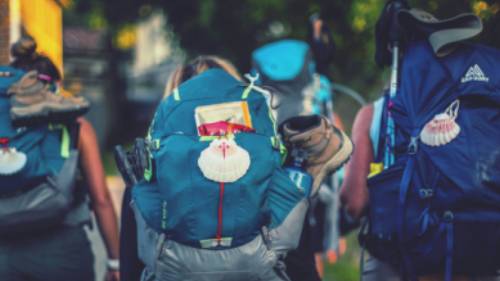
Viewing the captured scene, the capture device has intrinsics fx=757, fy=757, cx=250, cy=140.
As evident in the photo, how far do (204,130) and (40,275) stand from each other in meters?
1.23

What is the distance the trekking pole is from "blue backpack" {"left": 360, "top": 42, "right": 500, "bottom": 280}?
0.13 ft

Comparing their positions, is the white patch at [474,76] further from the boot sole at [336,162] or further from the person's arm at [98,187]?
the person's arm at [98,187]

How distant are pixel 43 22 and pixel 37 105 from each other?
6.65 metres

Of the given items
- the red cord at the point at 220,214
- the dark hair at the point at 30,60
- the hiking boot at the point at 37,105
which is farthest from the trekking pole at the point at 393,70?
the dark hair at the point at 30,60

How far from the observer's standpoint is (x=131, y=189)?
9.59 feet

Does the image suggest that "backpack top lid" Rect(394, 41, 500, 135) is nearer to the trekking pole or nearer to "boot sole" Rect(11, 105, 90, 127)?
the trekking pole

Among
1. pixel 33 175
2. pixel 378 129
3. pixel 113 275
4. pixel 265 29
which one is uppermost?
pixel 265 29

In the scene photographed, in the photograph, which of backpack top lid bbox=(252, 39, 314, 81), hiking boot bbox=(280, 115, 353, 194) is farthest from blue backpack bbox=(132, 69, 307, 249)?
backpack top lid bbox=(252, 39, 314, 81)

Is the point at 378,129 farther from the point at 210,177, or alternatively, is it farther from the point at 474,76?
the point at 210,177

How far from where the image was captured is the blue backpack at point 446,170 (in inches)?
107

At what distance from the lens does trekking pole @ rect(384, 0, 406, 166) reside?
2996 millimetres

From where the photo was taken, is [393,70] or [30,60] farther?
[30,60]

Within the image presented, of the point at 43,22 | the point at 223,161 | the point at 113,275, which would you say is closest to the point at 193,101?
the point at 223,161

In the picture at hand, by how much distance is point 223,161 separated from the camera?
253 centimetres
